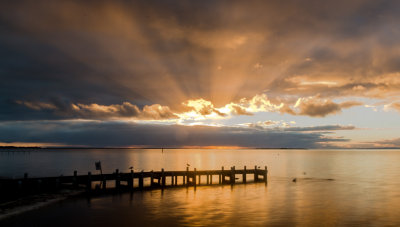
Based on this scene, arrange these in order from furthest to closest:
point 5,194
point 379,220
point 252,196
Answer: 1. point 252,196
2. point 5,194
3. point 379,220

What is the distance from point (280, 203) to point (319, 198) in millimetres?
7947

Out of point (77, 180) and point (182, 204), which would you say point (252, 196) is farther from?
point (77, 180)

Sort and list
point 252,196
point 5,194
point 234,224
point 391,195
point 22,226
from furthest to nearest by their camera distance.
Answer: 1. point 391,195
2. point 252,196
3. point 5,194
4. point 234,224
5. point 22,226

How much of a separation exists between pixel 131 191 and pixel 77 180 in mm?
7209

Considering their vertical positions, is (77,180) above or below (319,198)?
above

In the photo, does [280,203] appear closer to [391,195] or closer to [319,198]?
[319,198]

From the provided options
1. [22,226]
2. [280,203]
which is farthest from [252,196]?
[22,226]

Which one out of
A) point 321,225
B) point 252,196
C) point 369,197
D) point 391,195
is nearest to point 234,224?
point 321,225

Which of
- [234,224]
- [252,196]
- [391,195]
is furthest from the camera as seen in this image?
[391,195]

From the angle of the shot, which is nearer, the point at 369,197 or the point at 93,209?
the point at 93,209

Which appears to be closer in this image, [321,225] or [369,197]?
[321,225]

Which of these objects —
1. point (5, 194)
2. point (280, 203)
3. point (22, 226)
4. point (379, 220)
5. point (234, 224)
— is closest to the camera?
point (22, 226)

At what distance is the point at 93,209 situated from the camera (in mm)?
32031

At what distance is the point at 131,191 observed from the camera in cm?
4391
